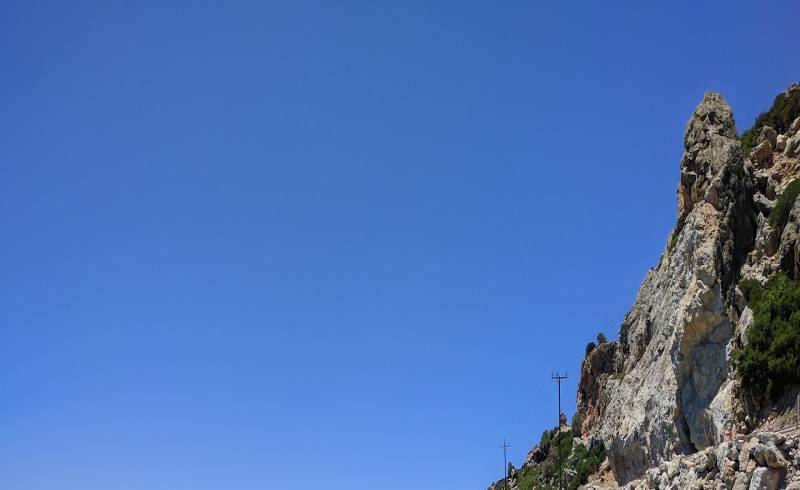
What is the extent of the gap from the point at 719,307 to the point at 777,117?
15351 millimetres

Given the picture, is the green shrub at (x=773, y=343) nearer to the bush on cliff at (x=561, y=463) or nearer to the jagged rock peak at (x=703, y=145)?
the jagged rock peak at (x=703, y=145)

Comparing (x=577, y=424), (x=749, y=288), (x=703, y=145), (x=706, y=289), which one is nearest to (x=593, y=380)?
(x=577, y=424)

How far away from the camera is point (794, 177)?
133ft

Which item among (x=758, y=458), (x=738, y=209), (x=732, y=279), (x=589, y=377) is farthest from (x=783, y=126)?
(x=589, y=377)

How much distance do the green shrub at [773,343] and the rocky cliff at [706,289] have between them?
99 cm

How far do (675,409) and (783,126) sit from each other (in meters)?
18.7

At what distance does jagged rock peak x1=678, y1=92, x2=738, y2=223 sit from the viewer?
4497 cm

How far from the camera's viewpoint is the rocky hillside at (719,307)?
33.0 m

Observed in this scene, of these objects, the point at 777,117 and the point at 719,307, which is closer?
the point at 719,307

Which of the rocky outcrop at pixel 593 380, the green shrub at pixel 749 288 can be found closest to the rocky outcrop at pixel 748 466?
the green shrub at pixel 749 288

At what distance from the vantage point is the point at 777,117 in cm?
4650

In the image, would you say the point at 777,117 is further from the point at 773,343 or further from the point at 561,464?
the point at 561,464

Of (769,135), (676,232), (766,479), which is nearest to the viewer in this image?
(766,479)

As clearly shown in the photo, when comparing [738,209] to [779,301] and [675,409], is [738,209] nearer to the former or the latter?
[779,301]
